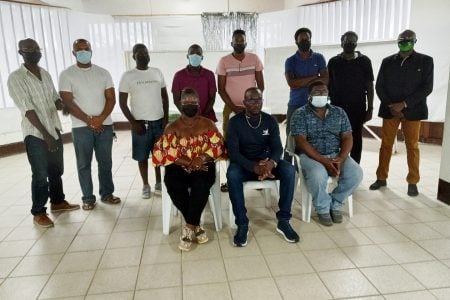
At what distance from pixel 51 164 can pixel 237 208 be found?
1.80 metres

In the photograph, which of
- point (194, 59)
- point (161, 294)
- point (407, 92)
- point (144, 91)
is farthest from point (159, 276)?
point (407, 92)

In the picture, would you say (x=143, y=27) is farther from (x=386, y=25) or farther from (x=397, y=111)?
(x=397, y=111)

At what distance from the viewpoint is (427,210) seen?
10.5ft

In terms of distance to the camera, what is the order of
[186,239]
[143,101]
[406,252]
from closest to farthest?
[406,252] < [186,239] < [143,101]

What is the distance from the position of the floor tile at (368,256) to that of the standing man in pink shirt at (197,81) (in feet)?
5.98

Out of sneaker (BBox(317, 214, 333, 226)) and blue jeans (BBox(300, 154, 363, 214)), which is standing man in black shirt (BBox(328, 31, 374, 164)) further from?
sneaker (BBox(317, 214, 333, 226))

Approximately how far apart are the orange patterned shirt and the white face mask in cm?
85

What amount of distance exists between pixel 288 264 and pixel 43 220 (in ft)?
6.99

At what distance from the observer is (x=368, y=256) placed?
8.00 ft

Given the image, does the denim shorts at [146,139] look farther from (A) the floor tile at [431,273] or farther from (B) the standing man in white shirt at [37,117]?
(A) the floor tile at [431,273]

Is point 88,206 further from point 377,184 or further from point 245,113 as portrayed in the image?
point 377,184

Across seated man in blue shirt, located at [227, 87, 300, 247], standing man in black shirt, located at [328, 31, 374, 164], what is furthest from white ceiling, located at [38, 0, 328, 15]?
seated man in blue shirt, located at [227, 87, 300, 247]

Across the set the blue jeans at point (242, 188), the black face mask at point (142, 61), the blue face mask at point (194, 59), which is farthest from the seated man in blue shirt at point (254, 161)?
the black face mask at point (142, 61)

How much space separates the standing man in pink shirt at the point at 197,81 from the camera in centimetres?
340
